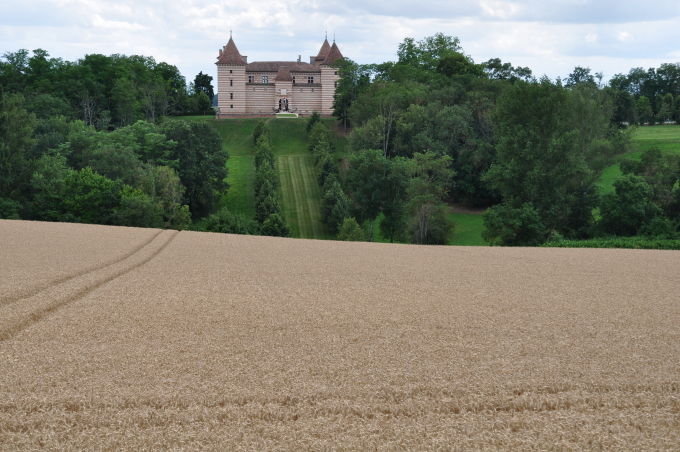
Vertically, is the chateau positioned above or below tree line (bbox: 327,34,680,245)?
above

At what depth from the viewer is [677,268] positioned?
2145cm

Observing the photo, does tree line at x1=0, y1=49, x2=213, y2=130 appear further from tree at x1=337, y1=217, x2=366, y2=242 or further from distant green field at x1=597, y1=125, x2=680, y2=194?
distant green field at x1=597, y1=125, x2=680, y2=194

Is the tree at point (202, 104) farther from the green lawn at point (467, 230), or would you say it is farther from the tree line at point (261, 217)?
the green lawn at point (467, 230)

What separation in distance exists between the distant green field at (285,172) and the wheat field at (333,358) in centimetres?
3404

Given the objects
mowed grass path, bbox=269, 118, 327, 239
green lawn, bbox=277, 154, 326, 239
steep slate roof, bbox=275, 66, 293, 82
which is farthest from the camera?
steep slate roof, bbox=275, 66, 293, 82

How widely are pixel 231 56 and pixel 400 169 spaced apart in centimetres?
5880

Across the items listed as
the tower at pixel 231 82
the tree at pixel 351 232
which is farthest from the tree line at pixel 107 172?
the tower at pixel 231 82

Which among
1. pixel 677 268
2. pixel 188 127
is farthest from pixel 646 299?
pixel 188 127

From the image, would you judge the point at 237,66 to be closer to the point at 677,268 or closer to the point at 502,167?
the point at 502,167

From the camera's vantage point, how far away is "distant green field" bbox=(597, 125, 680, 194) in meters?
59.0

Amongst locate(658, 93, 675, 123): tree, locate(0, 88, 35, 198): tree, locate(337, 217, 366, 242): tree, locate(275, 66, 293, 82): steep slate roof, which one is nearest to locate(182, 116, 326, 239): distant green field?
locate(337, 217, 366, 242): tree

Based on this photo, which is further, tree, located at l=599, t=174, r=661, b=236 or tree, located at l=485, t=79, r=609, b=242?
tree, located at l=485, t=79, r=609, b=242

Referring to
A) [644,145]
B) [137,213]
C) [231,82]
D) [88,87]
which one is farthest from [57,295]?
[231,82]

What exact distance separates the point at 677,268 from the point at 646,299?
6.83 m
